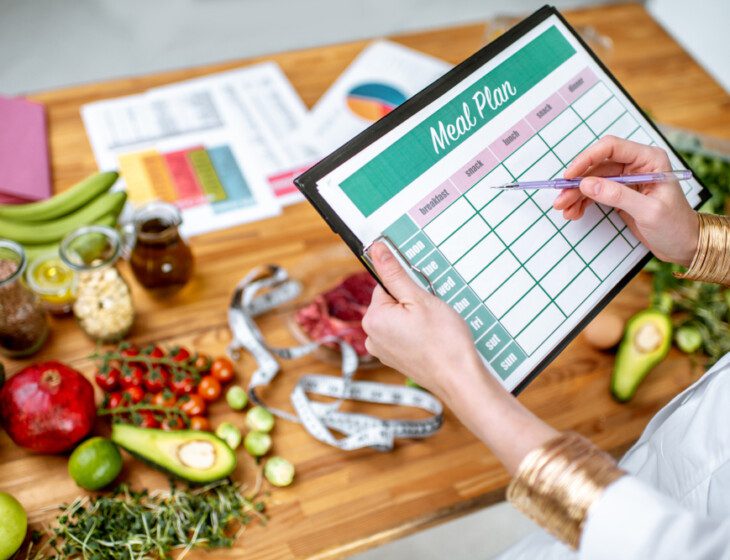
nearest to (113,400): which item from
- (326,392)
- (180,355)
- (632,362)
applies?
(180,355)

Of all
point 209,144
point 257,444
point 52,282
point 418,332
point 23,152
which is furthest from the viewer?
point 209,144

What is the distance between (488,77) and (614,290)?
36cm

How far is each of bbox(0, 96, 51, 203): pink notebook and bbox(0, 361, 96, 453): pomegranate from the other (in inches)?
19.4

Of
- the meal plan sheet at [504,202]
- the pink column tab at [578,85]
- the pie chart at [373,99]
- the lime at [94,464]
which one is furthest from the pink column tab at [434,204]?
the pie chart at [373,99]

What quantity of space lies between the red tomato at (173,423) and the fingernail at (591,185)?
74 cm

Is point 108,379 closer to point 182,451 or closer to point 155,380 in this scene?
point 155,380

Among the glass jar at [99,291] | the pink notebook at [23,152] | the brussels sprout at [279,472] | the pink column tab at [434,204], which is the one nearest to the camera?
the pink column tab at [434,204]

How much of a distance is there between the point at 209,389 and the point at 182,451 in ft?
0.46

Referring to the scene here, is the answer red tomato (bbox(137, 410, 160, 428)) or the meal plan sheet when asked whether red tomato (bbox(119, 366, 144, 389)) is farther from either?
the meal plan sheet

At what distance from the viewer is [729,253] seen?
98cm

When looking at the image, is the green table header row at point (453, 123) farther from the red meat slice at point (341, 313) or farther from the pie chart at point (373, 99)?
the pie chart at point (373, 99)

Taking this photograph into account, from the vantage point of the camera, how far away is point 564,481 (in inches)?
27.8

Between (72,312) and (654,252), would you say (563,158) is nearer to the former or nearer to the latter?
(654,252)

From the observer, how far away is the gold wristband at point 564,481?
2.29 feet
